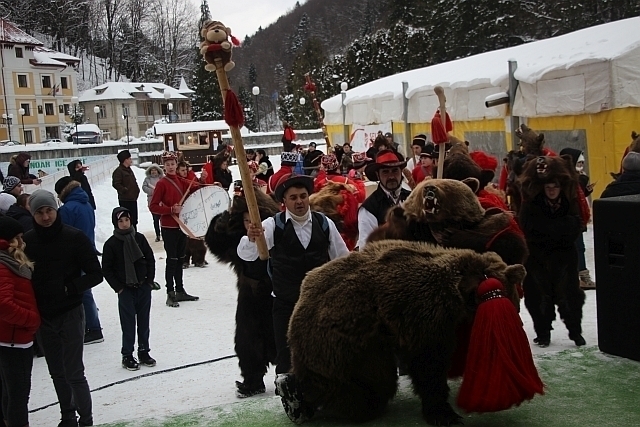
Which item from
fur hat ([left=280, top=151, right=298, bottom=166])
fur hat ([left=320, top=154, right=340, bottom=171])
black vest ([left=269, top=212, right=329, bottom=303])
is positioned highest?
fur hat ([left=280, top=151, right=298, bottom=166])

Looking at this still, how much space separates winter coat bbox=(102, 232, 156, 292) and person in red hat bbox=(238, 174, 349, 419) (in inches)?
104

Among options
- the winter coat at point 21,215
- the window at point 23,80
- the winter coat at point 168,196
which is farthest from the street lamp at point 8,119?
the winter coat at point 21,215

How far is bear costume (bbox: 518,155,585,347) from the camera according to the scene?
21.6 ft

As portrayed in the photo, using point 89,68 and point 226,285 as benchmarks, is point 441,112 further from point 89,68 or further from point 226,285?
point 89,68

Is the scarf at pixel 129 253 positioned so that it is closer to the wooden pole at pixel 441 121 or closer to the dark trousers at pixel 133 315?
the dark trousers at pixel 133 315

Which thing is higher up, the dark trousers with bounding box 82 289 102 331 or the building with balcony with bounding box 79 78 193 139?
the building with balcony with bounding box 79 78 193 139

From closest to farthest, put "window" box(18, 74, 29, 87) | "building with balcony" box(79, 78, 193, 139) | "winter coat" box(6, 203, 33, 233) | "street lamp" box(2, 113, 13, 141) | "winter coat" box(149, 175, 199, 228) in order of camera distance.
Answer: "winter coat" box(6, 203, 33, 233) → "winter coat" box(149, 175, 199, 228) → "street lamp" box(2, 113, 13, 141) → "window" box(18, 74, 29, 87) → "building with balcony" box(79, 78, 193, 139)

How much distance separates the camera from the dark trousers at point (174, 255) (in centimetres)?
1060

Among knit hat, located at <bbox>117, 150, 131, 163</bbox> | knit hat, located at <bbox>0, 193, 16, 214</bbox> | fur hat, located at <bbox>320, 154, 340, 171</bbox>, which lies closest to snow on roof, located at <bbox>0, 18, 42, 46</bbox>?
knit hat, located at <bbox>117, 150, 131, 163</bbox>

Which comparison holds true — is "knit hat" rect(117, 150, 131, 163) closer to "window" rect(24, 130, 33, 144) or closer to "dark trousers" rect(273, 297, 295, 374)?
"dark trousers" rect(273, 297, 295, 374)

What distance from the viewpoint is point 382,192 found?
574 cm

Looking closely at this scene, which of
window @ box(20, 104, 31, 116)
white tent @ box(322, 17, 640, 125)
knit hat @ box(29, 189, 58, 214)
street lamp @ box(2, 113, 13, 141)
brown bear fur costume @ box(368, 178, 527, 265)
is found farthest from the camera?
window @ box(20, 104, 31, 116)

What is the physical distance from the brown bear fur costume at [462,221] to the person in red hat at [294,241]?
1.10m

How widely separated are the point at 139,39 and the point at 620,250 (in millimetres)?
110382
